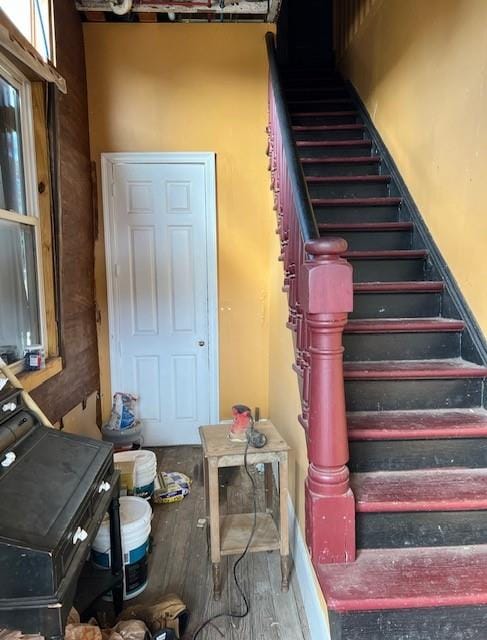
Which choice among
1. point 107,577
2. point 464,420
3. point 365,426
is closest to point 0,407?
point 107,577

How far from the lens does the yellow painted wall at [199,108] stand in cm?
330

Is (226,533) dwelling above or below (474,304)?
below

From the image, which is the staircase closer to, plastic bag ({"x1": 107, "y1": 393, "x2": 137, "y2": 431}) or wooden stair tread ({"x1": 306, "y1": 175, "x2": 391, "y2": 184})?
wooden stair tread ({"x1": 306, "y1": 175, "x2": 391, "y2": 184})

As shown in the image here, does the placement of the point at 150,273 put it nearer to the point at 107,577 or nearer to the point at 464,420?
the point at 107,577

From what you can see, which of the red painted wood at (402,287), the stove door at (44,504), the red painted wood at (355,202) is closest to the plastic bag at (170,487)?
the stove door at (44,504)

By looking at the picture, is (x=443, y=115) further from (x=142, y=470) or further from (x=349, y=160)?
(x=142, y=470)

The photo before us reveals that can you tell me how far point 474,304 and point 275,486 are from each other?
1386 millimetres

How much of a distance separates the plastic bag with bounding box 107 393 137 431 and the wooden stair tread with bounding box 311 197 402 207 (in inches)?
84.4

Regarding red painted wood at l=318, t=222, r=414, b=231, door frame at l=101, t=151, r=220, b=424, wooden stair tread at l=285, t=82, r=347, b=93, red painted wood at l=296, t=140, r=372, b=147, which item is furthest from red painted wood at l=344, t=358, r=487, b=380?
wooden stair tread at l=285, t=82, r=347, b=93

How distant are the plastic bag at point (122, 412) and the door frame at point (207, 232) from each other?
0.38 feet

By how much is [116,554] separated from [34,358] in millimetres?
1107

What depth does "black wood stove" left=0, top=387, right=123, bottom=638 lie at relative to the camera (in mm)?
1095

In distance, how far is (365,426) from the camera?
1.69 m

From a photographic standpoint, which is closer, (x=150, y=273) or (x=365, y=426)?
(x=365, y=426)
